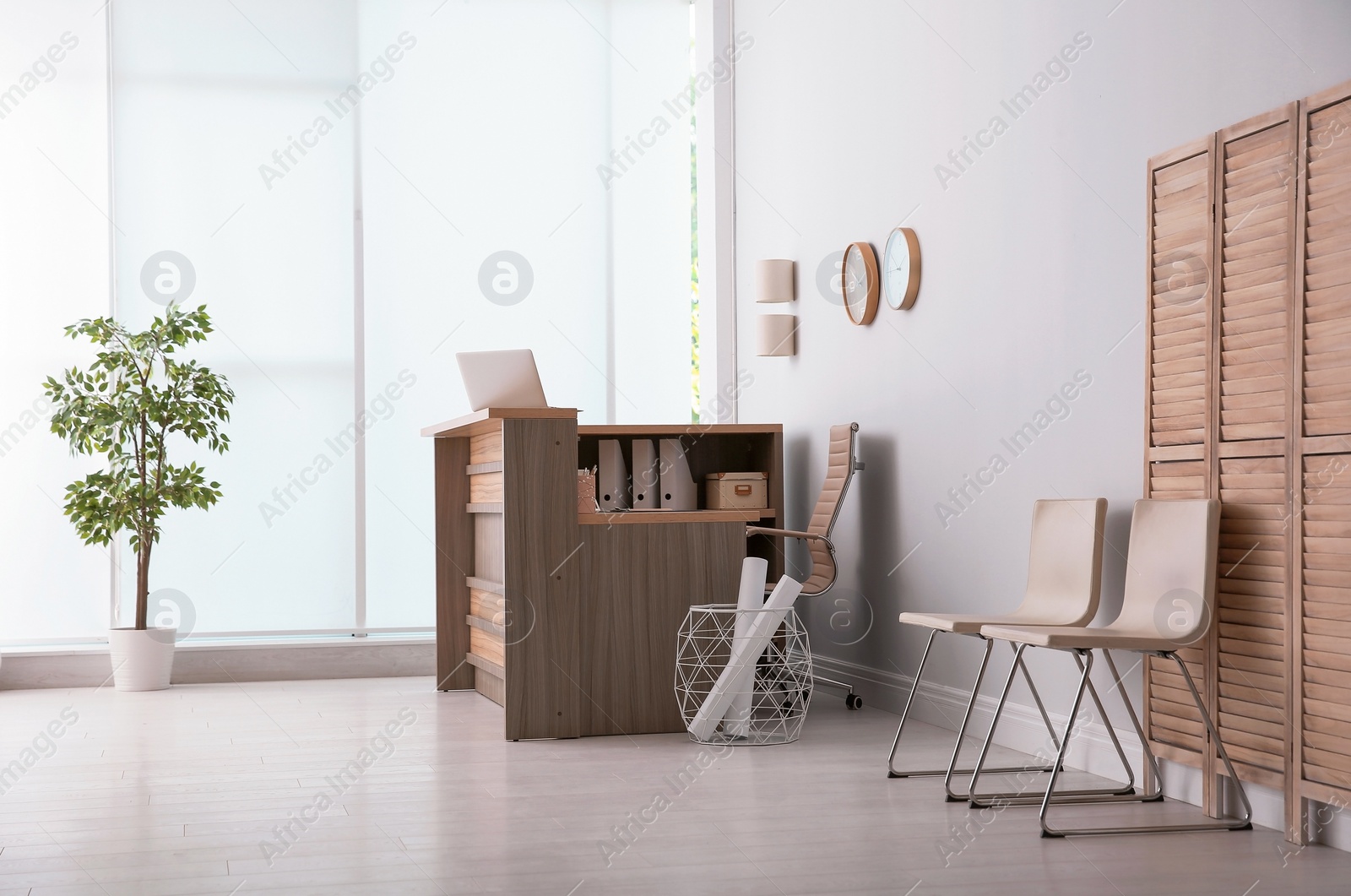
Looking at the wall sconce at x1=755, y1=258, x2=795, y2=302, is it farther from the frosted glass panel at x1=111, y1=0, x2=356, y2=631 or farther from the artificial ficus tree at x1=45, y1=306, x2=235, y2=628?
the artificial ficus tree at x1=45, y1=306, x2=235, y2=628

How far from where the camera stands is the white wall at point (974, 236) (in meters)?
3.35

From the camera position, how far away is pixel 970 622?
332cm

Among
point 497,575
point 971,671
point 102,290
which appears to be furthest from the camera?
point 102,290

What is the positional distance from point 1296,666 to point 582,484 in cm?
250

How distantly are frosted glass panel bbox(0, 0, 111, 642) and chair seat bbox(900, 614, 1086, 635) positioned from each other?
431cm

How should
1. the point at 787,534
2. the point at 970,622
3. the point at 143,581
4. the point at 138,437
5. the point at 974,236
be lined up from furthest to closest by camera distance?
the point at 138,437 < the point at 143,581 < the point at 787,534 < the point at 974,236 < the point at 970,622

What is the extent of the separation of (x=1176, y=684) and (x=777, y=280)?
3.09 meters

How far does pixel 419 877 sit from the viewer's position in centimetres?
253

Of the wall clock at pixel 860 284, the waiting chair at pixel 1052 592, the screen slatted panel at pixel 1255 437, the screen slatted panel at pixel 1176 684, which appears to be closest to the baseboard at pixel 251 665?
the wall clock at pixel 860 284

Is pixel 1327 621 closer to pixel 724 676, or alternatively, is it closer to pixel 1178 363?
pixel 1178 363

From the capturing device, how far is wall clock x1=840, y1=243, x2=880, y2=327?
4.97 meters

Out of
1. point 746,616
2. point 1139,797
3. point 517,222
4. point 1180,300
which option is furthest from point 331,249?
point 1139,797

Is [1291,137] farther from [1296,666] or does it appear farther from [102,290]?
[102,290]

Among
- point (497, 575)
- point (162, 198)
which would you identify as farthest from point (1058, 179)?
point (162, 198)
